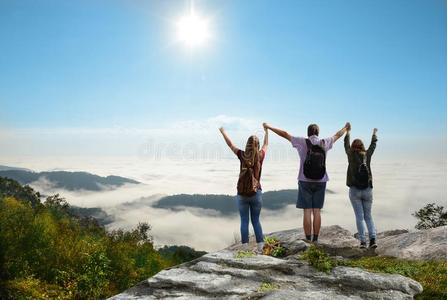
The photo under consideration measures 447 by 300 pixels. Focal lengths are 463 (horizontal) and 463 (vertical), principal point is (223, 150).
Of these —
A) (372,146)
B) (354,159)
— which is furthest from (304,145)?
(372,146)

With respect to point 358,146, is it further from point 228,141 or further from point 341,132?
point 228,141

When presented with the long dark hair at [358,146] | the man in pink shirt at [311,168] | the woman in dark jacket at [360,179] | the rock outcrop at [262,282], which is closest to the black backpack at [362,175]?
the woman in dark jacket at [360,179]

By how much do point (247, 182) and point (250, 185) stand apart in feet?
0.36

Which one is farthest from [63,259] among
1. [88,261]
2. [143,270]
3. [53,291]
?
[143,270]

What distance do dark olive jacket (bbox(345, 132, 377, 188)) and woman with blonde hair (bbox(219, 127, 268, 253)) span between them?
10.0ft

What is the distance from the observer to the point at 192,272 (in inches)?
383

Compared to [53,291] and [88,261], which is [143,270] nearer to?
[88,261]

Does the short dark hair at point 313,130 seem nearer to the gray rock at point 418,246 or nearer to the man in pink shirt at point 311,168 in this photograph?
the man in pink shirt at point 311,168

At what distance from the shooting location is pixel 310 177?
1311cm

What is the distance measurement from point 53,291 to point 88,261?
302cm

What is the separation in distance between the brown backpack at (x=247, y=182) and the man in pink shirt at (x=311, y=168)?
1.79m

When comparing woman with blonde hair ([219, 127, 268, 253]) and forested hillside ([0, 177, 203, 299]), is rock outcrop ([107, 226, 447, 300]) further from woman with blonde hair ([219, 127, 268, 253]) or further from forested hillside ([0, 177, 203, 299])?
forested hillside ([0, 177, 203, 299])

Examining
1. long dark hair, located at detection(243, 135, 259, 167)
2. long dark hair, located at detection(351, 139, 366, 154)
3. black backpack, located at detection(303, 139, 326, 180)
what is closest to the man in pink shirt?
black backpack, located at detection(303, 139, 326, 180)

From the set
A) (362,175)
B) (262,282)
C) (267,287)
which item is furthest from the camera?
(362,175)
